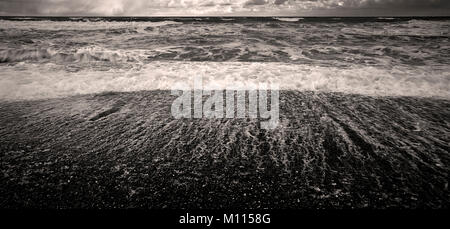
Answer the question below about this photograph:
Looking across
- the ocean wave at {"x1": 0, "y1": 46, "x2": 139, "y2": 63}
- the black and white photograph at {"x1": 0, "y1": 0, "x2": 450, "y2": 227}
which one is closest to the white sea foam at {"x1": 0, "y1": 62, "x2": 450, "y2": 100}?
the black and white photograph at {"x1": 0, "y1": 0, "x2": 450, "y2": 227}

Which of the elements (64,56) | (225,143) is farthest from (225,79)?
(64,56)

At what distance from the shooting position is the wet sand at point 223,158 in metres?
1.84

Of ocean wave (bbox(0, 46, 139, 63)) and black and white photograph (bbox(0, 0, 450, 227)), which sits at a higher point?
ocean wave (bbox(0, 46, 139, 63))

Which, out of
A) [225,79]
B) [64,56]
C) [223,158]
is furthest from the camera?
[64,56]

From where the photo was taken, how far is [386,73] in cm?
526

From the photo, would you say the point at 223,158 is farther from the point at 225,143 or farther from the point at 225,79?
the point at 225,79

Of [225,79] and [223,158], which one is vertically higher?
[225,79]

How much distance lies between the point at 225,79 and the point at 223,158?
2.83 m

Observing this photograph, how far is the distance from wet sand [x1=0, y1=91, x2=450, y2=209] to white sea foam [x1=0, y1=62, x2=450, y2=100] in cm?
76

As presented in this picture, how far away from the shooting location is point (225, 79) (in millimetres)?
4949

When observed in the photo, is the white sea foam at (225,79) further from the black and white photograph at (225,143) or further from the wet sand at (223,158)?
the wet sand at (223,158)

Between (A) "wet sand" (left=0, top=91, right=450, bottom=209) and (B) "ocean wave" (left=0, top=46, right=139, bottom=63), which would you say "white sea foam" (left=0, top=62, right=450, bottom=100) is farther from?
(B) "ocean wave" (left=0, top=46, right=139, bottom=63)

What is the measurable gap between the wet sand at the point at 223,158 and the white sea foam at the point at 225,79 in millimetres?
758

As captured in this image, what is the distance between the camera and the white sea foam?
4.27m
